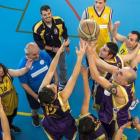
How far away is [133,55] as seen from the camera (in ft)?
12.8

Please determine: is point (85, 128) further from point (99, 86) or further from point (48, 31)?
point (48, 31)

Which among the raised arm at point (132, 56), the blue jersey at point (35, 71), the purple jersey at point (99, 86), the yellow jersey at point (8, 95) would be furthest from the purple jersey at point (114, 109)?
the yellow jersey at point (8, 95)

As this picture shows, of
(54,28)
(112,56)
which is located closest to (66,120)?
(112,56)

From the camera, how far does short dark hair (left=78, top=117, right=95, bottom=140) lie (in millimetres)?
2529

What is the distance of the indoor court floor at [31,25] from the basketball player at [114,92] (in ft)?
4.76

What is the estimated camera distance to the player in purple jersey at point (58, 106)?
106 inches

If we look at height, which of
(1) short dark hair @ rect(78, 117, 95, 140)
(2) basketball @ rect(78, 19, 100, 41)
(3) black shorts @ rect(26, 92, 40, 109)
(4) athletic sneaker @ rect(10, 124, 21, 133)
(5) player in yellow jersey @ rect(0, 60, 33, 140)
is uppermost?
(2) basketball @ rect(78, 19, 100, 41)

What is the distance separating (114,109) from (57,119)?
3.16 ft

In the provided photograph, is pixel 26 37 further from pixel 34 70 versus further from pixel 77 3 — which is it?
pixel 34 70

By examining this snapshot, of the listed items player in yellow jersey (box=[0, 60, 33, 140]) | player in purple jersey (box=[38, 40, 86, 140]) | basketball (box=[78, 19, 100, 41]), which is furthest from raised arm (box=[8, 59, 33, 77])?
basketball (box=[78, 19, 100, 41])

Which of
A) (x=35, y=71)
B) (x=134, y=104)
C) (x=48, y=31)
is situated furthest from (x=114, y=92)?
(x=48, y=31)

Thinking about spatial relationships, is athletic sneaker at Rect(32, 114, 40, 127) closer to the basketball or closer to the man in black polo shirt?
the man in black polo shirt

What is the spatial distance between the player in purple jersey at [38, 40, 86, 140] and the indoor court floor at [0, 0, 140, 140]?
4.94 feet

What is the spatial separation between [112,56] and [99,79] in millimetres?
820
